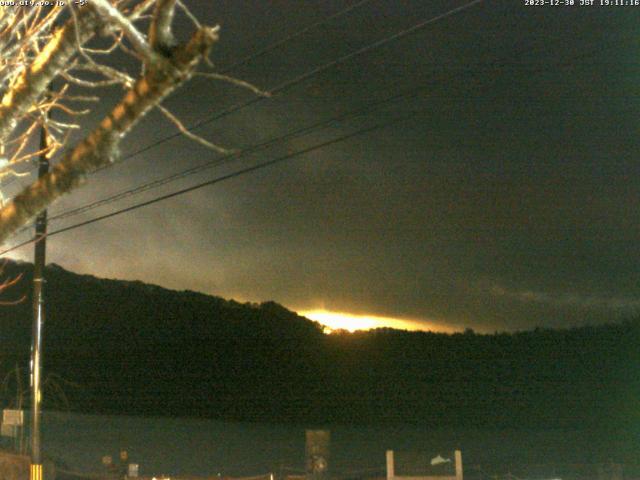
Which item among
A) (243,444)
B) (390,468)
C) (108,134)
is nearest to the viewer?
(108,134)

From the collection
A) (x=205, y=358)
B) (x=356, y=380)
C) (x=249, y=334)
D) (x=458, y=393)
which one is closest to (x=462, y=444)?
(x=458, y=393)

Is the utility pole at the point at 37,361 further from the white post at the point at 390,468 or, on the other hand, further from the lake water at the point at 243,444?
the lake water at the point at 243,444

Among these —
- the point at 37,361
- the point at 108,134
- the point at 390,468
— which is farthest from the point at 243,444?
the point at 108,134

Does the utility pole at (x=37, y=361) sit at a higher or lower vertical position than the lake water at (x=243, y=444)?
higher

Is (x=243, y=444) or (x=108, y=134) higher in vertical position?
(x=108, y=134)

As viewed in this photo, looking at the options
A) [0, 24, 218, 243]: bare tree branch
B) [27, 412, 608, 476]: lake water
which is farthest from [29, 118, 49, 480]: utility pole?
[27, 412, 608, 476]: lake water

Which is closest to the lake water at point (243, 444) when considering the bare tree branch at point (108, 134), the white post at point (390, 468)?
the white post at point (390, 468)

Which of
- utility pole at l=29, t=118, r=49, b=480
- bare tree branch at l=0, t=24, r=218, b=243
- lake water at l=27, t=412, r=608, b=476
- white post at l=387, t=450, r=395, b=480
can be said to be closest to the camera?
bare tree branch at l=0, t=24, r=218, b=243

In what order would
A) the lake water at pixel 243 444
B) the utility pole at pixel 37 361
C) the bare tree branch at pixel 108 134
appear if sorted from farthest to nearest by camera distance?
the lake water at pixel 243 444 < the utility pole at pixel 37 361 < the bare tree branch at pixel 108 134

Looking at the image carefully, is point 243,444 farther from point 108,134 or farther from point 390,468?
point 108,134

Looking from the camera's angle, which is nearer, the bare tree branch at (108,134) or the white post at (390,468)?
the bare tree branch at (108,134)

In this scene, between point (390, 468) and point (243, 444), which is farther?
point (243, 444)

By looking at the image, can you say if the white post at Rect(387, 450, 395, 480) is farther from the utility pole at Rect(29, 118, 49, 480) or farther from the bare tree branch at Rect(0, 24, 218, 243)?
the bare tree branch at Rect(0, 24, 218, 243)
